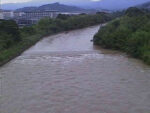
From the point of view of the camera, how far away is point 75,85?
694 centimetres

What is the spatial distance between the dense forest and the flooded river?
1472mm

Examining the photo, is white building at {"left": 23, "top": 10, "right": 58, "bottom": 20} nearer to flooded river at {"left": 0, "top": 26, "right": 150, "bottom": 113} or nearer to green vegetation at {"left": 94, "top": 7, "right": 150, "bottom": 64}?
A: green vegetation at {"left": 94, "top": 7, "right": 150, "bottom": 64}

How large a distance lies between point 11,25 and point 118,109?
9.92 metres

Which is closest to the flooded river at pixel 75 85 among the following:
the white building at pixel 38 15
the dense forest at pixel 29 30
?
the dense forest at pixel 29 30

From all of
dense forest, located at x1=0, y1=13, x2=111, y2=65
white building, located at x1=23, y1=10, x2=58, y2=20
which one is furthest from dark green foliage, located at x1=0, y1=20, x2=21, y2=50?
white building, located at x1=23, y1=10, x2=58, y2=20

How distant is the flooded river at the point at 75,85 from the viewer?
5621 millimetres

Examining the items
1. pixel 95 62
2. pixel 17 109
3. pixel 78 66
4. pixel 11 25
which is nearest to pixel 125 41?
pixel 95 62

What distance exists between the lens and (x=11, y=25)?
A: 1430cm

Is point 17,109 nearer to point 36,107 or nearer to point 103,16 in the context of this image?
point 36,107

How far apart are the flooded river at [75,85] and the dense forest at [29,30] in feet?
4.83

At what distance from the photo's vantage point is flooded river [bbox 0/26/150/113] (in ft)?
18.4

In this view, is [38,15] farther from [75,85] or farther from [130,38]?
[75,85]

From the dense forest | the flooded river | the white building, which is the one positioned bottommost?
the flooded river

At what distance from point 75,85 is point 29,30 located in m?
11.7
